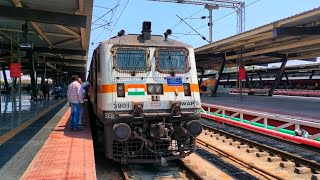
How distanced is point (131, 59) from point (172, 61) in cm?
101

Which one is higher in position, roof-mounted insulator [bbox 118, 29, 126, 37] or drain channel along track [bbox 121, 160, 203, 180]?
roof-mounted insulator [bbox 118, 29, 126, 37]

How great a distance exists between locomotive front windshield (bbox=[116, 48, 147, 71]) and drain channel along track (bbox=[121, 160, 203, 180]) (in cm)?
242

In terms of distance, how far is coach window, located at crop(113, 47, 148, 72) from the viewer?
8.42m

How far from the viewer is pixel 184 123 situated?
859 cm

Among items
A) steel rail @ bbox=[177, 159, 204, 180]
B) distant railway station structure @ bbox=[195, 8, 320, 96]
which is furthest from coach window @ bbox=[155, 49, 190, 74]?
distant railway station structure @ bbox=[195, 8, 320, 96]

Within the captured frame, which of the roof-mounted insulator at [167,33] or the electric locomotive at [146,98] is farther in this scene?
the roof-mounted insulator at [167,33]

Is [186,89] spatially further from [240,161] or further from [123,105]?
[240,161]

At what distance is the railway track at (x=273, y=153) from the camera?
8562mm

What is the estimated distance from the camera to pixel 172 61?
8.84m

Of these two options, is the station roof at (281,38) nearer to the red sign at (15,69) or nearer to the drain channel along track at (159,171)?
the drain channel along track at (159,171)

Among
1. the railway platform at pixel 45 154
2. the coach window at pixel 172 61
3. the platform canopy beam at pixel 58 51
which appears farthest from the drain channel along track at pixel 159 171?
the platform canopy beam at pixel 58 51

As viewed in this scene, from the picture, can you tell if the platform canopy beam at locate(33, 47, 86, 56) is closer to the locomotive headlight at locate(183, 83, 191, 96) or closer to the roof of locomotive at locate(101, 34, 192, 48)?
the roof of locomotive at locate(101, 34, 192, 48)

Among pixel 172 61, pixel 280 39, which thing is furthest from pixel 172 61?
pixel 280 39

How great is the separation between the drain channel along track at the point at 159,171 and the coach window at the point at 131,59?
94.6 inches
